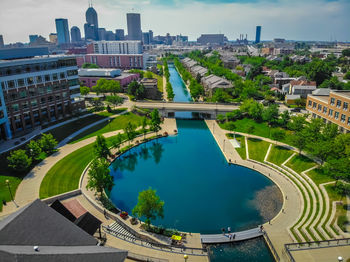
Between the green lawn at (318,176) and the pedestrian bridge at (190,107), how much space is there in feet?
134

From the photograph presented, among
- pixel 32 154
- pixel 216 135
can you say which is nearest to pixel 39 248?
pixel 32 154

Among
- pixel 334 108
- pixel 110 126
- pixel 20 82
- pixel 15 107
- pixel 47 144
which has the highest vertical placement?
pixel 20 82

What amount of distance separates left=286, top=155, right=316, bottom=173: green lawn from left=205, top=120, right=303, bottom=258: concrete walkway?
360 centimetres

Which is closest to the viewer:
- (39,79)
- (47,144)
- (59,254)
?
(59,254)

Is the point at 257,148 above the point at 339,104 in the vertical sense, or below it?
below

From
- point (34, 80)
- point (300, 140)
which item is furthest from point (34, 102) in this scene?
point (300, 140)

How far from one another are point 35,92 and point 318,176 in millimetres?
69281

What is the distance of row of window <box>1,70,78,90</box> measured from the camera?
60.1 metres

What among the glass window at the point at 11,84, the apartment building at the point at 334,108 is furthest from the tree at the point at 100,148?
the apartment building at the point at 334,108

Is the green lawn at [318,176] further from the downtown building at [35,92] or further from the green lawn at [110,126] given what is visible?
the downtown building at [35,92]

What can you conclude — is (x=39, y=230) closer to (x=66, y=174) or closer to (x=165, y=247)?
(x=165, y=247)

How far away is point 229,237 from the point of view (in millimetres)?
33156

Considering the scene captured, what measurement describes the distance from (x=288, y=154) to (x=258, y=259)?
31495mm

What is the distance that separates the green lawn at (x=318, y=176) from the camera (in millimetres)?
44281
